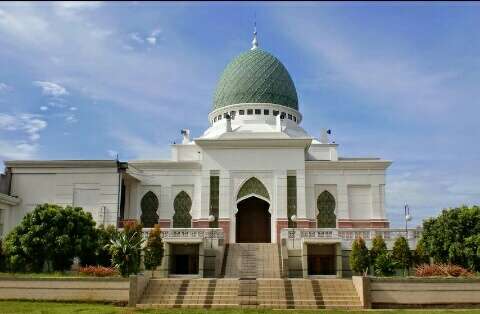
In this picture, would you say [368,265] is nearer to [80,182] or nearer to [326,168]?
[326,168]

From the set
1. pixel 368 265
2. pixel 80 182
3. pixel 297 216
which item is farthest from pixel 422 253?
pixel 80 182

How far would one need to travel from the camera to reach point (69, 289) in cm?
1698

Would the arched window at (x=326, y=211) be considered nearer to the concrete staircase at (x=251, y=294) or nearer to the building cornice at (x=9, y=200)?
the concrete staircase at (x=251, y=294)

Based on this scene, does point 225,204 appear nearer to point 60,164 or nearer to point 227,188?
point 227,188

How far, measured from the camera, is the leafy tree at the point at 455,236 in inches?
766

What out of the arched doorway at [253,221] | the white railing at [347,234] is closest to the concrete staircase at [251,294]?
the white railing at [347,234]

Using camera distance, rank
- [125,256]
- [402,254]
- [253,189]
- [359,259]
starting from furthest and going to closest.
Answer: [253,189] < [402,254] < [359,259] < [125,256]

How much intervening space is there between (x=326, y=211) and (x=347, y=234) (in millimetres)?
5873

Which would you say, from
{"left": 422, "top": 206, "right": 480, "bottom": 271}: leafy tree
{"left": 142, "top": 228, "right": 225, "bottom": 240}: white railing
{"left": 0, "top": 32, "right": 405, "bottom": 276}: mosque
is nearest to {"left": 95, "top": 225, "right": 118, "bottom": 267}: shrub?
{"left": 142, "top": 228, "right": 225, "bottom": 240}: white railing

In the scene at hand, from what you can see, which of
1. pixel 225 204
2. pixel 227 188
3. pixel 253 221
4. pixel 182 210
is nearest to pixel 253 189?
pixel 227 188

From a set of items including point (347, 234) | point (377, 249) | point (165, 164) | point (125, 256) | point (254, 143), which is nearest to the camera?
point (125, 256)

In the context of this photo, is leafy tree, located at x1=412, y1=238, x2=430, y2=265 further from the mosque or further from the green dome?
the green dome

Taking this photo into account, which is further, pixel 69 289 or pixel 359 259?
pixel 359 259

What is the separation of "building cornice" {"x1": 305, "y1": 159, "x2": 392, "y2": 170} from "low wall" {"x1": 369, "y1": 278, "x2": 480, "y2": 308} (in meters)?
12.6
